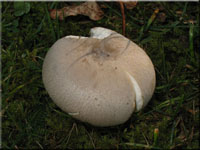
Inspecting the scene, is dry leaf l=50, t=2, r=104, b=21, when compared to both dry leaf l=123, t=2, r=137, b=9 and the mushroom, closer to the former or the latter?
dry leaf l=123, t=2, r=137, b=9

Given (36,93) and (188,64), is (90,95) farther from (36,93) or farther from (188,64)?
(188,64)

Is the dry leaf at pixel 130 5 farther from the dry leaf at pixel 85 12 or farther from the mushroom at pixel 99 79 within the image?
the mushroom at pixel 99 79

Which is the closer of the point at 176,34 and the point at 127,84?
the point at 127,84

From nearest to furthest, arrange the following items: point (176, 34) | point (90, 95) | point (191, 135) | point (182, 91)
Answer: point (90, 95)
point (191, 135)
point (182, 91)
point (176, 34)

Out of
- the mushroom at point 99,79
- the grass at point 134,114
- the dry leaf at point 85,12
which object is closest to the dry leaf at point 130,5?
the grass at point 134,114

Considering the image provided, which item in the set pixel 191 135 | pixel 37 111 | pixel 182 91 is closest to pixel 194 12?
pixel 182 91

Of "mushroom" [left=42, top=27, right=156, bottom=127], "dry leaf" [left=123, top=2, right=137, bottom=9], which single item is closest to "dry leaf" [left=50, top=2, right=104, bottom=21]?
"dry leaf" [left=123, top=2, right=137, bottom=9]
